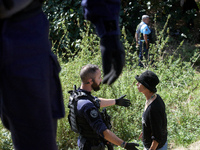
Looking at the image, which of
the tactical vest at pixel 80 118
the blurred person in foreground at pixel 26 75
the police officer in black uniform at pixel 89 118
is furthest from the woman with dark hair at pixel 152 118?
the blurred person in foreground at pixel 26 75

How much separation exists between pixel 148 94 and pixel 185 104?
90.6 inches

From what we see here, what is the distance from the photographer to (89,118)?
3.04m

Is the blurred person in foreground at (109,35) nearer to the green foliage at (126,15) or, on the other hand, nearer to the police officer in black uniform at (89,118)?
the police officer in black uniform at (89,118)

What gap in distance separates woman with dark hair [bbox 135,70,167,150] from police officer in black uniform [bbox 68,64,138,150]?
0.24m

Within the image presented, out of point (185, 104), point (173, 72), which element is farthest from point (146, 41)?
point (185, 104)

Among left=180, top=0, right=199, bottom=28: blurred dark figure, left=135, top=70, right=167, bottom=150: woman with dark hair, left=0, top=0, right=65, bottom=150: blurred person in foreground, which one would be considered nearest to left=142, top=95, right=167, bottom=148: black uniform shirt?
left=135, top=70, right=167, bottom=150: woman with dark hair

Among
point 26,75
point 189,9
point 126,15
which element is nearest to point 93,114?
point 26,75

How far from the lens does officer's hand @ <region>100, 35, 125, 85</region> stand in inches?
52.2

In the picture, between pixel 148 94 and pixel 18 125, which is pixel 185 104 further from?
pixel 18 125

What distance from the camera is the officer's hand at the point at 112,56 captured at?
133cm

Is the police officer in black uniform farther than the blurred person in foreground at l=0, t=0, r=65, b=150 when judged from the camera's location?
Yes

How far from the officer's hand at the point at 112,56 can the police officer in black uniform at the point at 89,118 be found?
172 centimetres

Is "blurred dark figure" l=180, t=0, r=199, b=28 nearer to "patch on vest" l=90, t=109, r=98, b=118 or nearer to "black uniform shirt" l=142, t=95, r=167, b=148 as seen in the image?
"black uniform shirt" l=142, t=95, r=167, b=148

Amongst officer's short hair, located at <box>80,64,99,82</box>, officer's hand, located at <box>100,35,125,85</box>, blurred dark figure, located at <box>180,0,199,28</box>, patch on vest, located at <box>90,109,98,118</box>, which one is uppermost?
blurred dark figure, located at <box>180,0,199,28</box>
